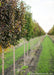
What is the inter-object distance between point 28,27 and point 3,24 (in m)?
7.29

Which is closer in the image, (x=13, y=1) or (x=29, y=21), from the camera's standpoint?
(x=13, y=1)

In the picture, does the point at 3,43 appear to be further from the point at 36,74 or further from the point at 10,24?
the point at 36,74

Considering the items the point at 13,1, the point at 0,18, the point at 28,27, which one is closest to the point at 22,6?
the point at 13,1

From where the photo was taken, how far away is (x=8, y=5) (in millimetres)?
5734

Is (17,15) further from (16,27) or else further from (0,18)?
(0,18)

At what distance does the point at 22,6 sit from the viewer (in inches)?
290

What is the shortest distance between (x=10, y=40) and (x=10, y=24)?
81 cm

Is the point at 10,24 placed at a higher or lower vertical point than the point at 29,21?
lower

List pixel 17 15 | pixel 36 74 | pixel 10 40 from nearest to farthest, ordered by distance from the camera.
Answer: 1. pixel 10 40
2. pixel 17 15
3. pixel 36 74

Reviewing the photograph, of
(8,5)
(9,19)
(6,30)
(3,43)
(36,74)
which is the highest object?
(8,5)

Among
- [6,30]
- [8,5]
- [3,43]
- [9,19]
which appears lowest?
[3,43]

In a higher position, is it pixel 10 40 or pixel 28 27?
pixel 28 27

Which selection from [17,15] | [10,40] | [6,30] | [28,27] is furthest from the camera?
[28,27]

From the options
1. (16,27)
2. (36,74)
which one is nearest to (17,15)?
(16,27)
